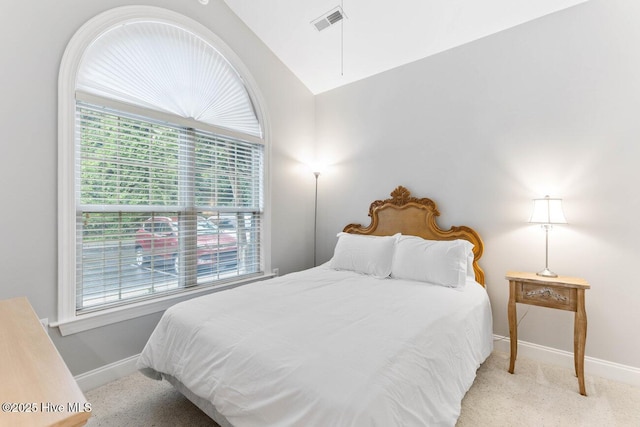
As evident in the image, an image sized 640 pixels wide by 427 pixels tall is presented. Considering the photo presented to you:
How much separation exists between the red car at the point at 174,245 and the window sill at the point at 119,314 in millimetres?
241

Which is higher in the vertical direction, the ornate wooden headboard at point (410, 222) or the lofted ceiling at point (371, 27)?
the lofted ceiling at point (371, 27)

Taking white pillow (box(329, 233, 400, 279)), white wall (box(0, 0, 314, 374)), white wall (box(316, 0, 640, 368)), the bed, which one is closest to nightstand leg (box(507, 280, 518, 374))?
the bed

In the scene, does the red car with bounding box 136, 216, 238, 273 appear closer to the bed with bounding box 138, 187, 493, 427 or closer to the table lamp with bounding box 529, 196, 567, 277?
the bed with bounding box 138, 187, 493, 427

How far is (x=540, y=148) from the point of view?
8.25ft

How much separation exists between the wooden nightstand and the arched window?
2.47m

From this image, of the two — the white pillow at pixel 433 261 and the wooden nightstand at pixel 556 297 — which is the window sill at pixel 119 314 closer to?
the white pillow at pixel 433 261

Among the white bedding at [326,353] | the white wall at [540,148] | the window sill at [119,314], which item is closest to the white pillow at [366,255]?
the white bedding at [326,353]

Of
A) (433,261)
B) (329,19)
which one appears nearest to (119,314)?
(433,261)

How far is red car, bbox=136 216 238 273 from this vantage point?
2480 mm

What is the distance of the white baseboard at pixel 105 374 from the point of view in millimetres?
2104

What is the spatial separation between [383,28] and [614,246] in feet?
8.63

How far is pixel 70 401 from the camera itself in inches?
29.2

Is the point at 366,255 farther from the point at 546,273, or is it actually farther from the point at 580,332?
the point at 580,332

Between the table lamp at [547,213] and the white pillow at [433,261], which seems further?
the white pillow at [433,261]
